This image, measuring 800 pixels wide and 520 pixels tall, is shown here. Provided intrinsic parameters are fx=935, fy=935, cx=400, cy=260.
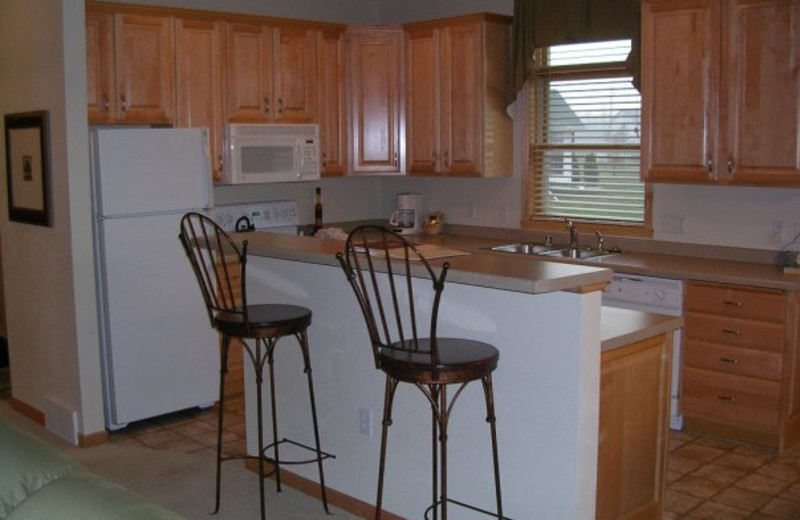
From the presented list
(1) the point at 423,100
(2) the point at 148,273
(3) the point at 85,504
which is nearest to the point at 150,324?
(2) the point at 148,273

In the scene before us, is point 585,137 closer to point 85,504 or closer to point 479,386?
point 479,386

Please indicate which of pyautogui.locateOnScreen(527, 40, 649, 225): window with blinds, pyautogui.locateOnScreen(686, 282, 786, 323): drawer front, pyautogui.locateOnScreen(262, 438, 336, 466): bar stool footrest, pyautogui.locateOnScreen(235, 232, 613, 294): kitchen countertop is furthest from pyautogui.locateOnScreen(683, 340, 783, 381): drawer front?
pyautogui.locateOnScreen(262, 438, 336, 466): bar stool footrest

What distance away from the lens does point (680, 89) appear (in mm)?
4762

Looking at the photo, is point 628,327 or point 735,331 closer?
point 628,327

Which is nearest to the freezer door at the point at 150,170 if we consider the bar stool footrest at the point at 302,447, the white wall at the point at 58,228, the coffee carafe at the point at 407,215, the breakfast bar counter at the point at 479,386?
the white wall at the point at 58,228

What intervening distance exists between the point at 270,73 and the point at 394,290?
3.16m

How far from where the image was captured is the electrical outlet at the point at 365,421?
145 inches

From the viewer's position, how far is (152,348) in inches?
196

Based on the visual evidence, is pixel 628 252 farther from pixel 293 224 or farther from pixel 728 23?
pixel 293 224

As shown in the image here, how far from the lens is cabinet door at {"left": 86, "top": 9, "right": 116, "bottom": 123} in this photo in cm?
509

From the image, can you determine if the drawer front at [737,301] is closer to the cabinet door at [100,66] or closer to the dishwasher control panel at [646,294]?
the dishwasher control panel at [646,294]

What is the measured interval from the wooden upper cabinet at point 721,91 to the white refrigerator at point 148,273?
2450 millimetres

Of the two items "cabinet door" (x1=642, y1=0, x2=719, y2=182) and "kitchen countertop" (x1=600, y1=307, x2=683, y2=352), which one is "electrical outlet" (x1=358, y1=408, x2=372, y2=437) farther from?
"cabinet door" (x1=642, y1=0, x2=719, y2=182)

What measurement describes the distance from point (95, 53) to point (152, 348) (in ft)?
5.38
